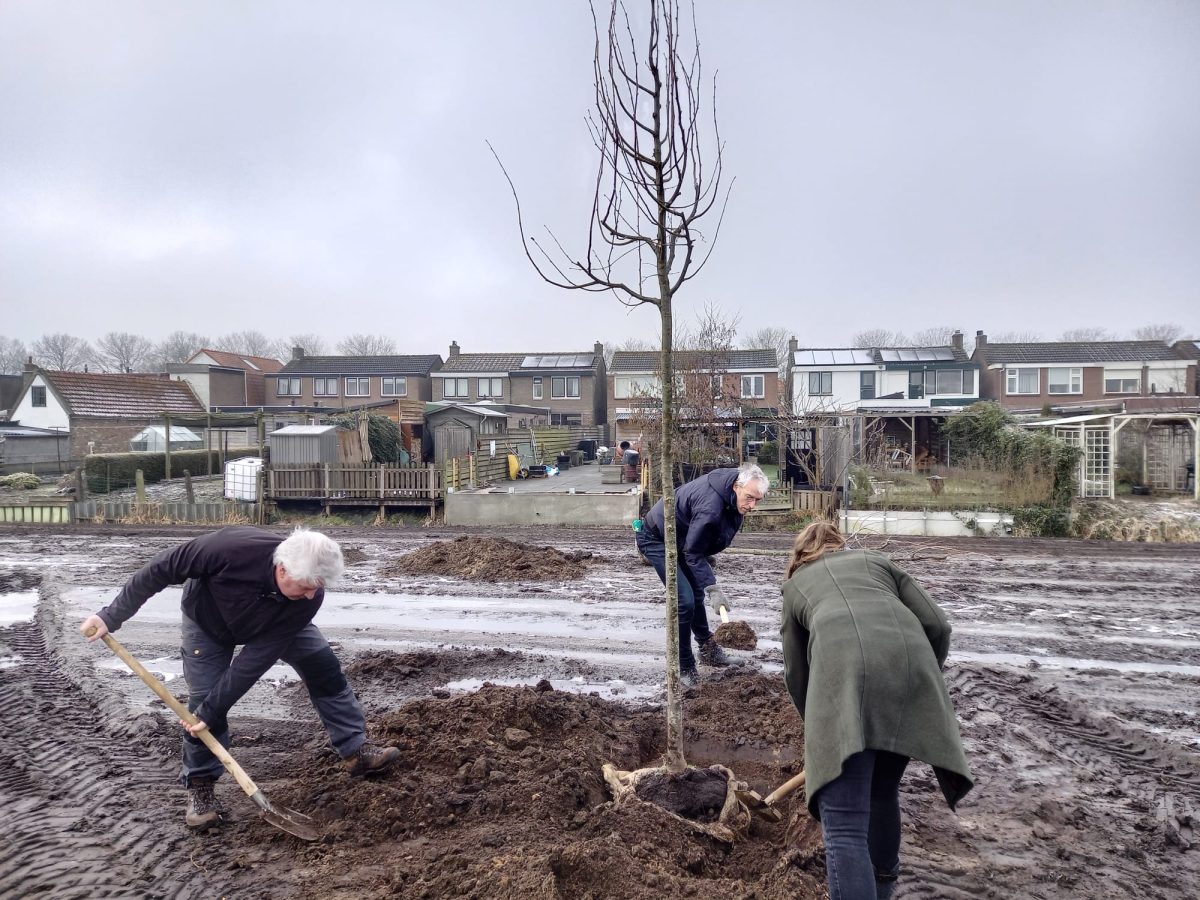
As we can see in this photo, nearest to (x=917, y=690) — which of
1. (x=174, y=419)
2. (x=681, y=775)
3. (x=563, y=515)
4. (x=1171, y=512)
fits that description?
(x=681, y=775)

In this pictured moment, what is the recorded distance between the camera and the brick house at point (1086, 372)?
40812 millimetres

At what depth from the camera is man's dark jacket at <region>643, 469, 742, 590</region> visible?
220 inches

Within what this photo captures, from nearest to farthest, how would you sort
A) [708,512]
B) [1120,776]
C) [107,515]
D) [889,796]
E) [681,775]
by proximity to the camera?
[889,796] → [681,775] → [1120,776] → [708,512] → [107,515]

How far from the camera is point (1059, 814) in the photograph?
4.09m

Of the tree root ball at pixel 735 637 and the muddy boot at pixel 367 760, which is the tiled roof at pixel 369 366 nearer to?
the tree root ball at pixel 735 637

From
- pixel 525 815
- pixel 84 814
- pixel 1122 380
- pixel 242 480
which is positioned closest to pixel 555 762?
pixel 525 815

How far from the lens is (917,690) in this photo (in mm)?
2592

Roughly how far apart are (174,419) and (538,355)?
91.5ft

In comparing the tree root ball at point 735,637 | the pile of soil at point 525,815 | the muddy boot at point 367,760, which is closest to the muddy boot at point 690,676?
the pile of soil at point 525,815

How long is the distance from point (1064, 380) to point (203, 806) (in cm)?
4682

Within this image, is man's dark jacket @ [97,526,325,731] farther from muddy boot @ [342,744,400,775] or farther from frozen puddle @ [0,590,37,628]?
frozen puddle @ [0,590,37,628]

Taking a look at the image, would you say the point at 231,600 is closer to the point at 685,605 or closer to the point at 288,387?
the point at 685,605

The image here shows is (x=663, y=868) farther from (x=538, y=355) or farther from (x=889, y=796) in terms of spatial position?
(x=538, y=355)

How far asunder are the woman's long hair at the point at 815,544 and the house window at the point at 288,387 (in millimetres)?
51554
